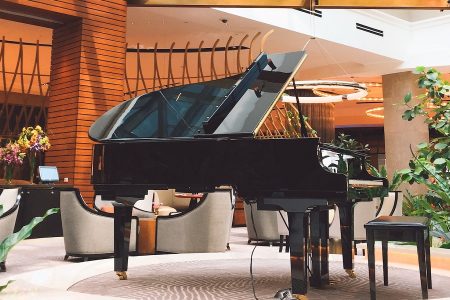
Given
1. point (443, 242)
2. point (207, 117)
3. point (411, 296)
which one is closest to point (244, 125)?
point (207, 117)

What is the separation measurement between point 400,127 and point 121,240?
10885mm

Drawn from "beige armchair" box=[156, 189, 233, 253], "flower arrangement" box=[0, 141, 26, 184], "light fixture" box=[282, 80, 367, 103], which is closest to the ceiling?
"light fixture" box=[282, 80, 367, 103]

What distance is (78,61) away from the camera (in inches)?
303

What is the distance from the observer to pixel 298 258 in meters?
2.78

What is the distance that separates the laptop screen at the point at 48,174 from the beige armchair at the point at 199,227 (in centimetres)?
227

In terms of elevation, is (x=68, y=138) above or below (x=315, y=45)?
below

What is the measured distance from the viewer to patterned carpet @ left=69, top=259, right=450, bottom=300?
316cm

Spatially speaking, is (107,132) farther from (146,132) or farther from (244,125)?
(244,125)

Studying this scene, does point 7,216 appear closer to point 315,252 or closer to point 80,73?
point 315,252

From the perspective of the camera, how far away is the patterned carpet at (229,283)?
3.16m

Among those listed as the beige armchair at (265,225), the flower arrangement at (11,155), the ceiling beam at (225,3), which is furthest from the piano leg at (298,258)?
the ceiling beam at (225,3)

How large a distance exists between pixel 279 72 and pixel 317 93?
37.0 ft

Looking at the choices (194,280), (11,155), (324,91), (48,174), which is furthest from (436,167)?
(324,91)

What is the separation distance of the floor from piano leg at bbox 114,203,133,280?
0.10m
